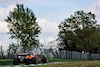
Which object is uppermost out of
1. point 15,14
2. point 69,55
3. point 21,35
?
point 15,14

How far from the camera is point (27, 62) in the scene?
23469mm

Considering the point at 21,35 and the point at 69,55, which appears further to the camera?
the point at 69,55

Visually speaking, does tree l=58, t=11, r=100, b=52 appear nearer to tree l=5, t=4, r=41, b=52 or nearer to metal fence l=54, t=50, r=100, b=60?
metal fence l=54, t=50, r=100, b=60

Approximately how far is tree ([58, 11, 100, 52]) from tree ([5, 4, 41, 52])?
27.7 m

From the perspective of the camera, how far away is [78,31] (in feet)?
249

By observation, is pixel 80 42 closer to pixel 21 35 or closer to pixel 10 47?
pixel 21 35

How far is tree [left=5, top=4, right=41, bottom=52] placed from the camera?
4594 centimetres

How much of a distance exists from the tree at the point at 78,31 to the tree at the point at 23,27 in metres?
27.7

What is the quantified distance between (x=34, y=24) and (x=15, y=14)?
4.38m

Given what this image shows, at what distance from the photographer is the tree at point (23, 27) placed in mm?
45938

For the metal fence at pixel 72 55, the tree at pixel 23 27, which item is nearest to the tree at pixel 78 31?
the metal fence at pixel 72 55

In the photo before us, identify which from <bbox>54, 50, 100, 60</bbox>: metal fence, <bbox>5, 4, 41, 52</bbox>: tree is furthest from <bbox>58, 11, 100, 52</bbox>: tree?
<bbox>5, 4, 41, 52</bbox>: tree

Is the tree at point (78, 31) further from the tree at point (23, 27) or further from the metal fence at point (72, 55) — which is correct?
the tree at point (23, 27)

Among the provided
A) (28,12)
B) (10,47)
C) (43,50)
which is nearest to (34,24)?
(28,12)
